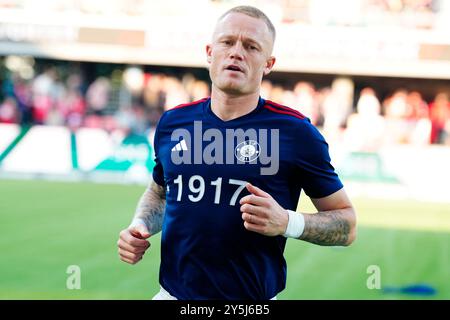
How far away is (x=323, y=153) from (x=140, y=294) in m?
4.55

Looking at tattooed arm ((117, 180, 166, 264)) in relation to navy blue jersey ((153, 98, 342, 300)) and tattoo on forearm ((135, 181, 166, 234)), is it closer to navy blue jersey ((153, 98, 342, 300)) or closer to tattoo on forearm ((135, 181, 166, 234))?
tattoo on forearm ((135, 181, 166, 234))

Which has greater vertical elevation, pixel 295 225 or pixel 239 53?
pixel 239 53

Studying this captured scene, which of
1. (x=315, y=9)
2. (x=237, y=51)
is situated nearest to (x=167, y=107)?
(x=315, y=9)

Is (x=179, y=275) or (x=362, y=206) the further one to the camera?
(x=362, y=206)

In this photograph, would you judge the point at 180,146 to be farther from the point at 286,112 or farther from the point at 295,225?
the point at 295,225

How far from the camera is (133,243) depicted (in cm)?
384

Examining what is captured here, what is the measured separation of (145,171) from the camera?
18.7 meters

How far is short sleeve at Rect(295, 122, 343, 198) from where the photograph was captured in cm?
370

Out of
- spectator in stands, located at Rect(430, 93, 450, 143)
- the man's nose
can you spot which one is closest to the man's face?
the man's nose

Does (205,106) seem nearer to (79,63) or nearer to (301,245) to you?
(301,245)

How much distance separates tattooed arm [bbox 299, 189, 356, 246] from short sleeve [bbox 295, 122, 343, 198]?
7 cm

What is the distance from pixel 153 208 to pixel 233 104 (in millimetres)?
811

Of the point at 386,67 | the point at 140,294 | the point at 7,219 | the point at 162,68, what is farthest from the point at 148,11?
the point at 140,294

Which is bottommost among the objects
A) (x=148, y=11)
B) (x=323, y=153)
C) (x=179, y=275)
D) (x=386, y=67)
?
(x=179, y=275)
